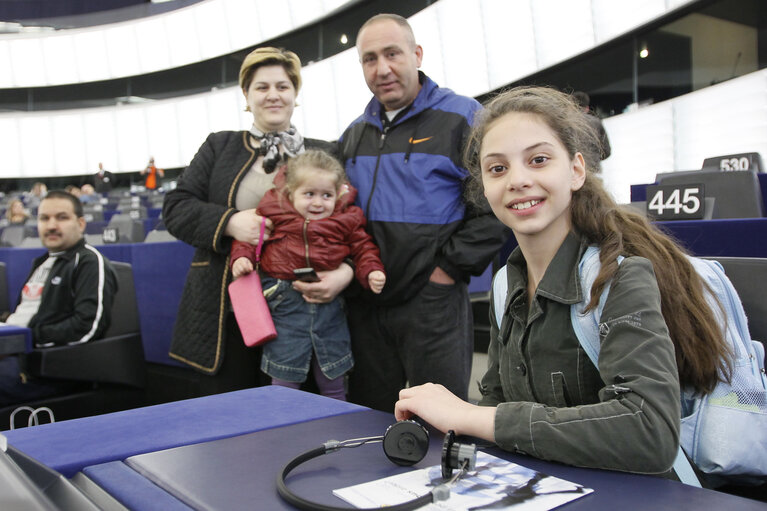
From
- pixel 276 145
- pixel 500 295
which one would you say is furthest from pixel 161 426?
pixel 276 145

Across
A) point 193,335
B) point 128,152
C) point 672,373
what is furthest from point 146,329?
point 128,152

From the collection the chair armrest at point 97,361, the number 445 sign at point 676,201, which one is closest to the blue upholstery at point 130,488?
the chair armrest at point 97,361

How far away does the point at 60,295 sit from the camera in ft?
8.98

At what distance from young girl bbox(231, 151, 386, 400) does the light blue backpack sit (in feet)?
3.52

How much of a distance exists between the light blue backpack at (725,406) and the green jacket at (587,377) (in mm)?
34

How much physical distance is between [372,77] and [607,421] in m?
1.53

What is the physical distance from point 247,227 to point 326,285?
329 mm

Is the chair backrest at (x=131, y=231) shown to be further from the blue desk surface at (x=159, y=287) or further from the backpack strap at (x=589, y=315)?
the backpack strap at (x=589, y=315)

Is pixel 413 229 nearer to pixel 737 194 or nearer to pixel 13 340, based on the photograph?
pixel 13 340

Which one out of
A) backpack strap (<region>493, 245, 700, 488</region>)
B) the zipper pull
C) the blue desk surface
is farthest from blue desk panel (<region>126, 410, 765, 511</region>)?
the blue desk surface

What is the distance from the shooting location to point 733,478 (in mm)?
974

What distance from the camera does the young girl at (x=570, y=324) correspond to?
796mm

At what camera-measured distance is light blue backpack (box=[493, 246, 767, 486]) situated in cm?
93

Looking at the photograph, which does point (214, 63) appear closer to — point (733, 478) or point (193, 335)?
point (193, 335)
